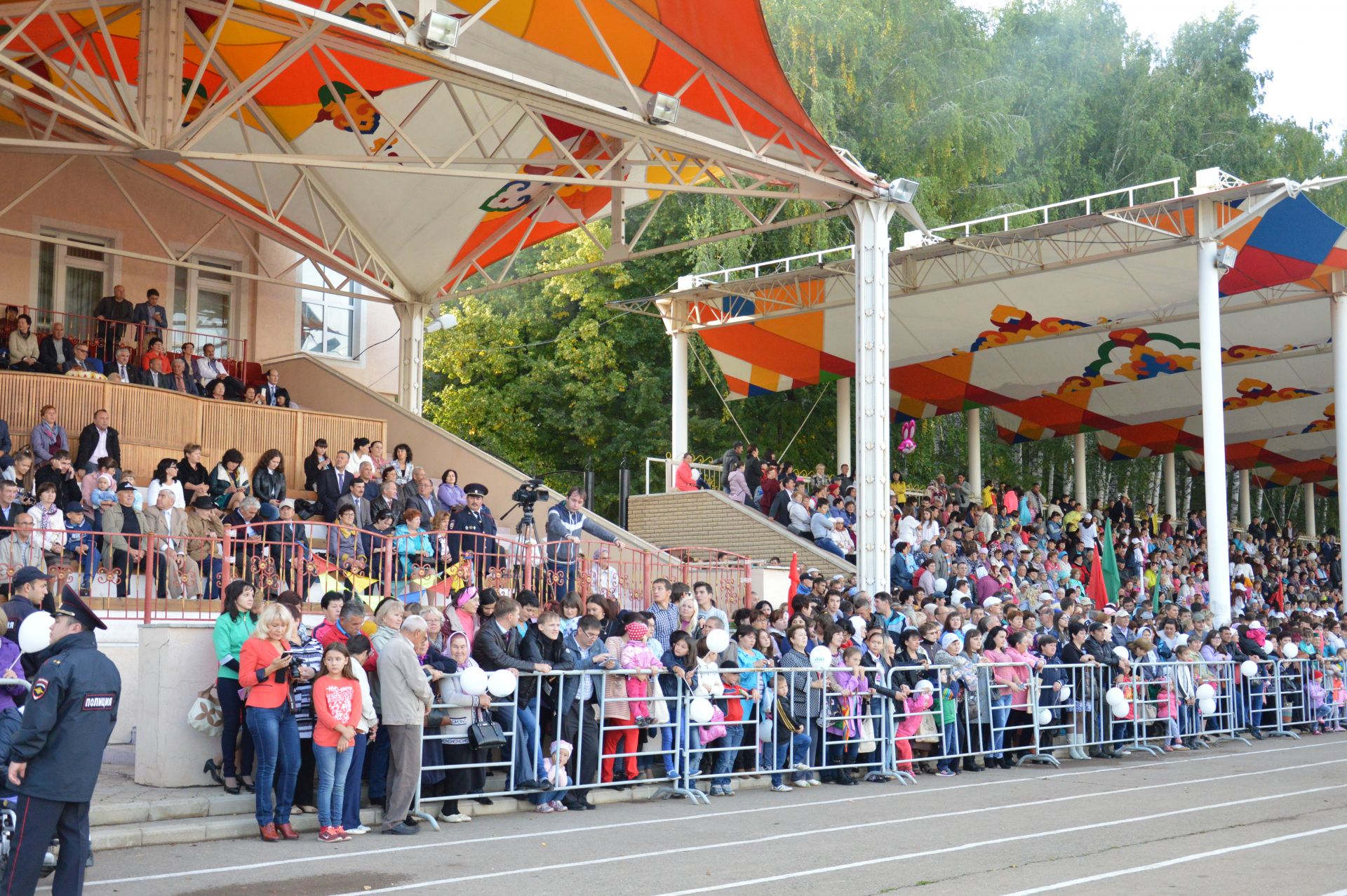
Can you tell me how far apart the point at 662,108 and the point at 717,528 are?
1117cm

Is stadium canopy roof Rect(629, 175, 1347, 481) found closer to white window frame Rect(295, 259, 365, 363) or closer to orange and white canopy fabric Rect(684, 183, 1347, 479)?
orange and white canopy fabric Rect(684, 183, 1347, 479)

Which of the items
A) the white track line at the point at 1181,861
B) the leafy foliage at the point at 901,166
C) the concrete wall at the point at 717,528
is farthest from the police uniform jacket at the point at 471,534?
the leafy foliage at the point at 901,166

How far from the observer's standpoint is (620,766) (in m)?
12.0

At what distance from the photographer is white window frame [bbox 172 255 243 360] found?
906 inches

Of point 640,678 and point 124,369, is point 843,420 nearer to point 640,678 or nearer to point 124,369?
point 124,369

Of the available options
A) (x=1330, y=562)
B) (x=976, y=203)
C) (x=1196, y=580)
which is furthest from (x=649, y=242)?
(x=1330, y=562)

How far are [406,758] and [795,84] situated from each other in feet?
86.4

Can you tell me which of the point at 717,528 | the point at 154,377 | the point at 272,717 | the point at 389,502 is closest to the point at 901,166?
the point at 717,528

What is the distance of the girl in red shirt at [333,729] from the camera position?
9.59 metres

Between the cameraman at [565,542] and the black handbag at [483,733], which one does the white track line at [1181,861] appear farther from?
the cameraman at [565,542]

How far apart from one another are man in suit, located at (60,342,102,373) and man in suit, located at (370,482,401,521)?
4.57m

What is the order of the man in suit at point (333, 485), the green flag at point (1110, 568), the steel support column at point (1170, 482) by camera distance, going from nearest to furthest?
1. the man in suit at point (333, 485)
2. the green flag at point (1110, 568)
3. the steel support column at point (1170, 482)

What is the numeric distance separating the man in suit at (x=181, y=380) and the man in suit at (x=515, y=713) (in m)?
9.36

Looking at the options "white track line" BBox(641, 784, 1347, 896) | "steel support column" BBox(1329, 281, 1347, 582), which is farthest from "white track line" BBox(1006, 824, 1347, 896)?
"steel support column" BBox(1329, 281, 1347, 582)
